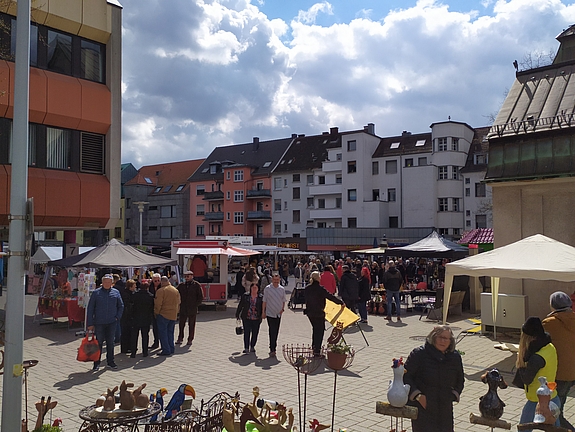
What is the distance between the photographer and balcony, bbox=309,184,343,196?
57.5 meters

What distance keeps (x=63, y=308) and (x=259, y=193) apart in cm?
4895

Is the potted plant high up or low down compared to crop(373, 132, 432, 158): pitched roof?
down

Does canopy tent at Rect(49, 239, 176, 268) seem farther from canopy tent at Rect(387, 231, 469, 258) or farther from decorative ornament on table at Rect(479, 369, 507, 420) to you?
decorative ornament on table at Rect(479, 369, 507, 420)

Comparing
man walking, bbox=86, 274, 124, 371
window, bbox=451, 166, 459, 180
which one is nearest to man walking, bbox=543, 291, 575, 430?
man walking, bbox=86, 274, 124, 371

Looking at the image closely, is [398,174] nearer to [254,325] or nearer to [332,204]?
[332,204]

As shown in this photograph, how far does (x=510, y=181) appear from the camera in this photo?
1432cm

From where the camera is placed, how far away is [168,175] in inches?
2968

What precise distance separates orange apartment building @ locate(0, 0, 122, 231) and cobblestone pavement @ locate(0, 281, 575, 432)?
183 inches

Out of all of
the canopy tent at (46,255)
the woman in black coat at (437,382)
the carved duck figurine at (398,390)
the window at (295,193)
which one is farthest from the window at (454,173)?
the carved duck figurine at (398,390)

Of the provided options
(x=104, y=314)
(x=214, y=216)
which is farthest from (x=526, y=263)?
(x=214, y=216)

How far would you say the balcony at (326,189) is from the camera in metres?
Result: 57.5

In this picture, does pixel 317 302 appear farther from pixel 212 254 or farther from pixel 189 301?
pixel 212 254

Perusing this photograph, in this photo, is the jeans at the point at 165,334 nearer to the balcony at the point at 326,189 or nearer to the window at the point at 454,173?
the window at the point at 454,173

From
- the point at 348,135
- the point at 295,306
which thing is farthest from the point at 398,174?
the point at 295,306
